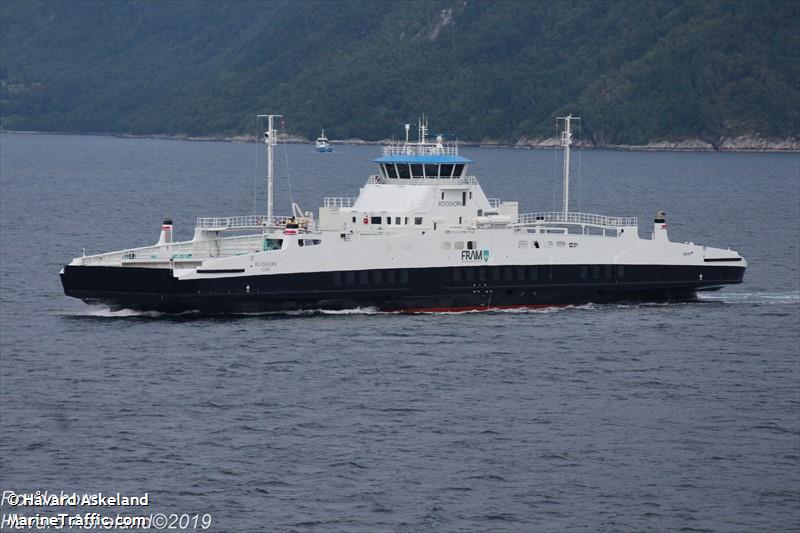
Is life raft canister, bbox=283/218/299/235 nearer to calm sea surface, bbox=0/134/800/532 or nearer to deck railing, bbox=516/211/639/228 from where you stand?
calm sea surface, bbox=0/134/800/532

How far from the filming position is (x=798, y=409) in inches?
2072

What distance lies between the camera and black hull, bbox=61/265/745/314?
218 ft

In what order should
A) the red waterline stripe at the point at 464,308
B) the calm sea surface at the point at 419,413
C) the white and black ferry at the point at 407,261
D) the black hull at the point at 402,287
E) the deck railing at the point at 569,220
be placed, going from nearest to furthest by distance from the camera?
the calm sea surface at the point at 419,413
the black hull at the point at 402,287
the white and black ferry at the point at 407,261
the red waterline stripe at the point at 464,308
the deck railing at the point at 569,220

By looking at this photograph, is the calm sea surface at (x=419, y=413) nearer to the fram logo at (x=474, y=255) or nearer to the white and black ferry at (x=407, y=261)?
the white and black ferry at (x=407, y=261)

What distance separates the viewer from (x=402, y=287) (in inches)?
2719

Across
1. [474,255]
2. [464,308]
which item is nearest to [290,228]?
[474,255]

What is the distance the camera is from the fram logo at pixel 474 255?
69.7 m

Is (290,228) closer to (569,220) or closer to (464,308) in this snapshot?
(464,308)

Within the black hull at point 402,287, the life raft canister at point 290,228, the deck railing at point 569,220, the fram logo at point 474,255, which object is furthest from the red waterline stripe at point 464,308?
the life raft canister at point 290,228

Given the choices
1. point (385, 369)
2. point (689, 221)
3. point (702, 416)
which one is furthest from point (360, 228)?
point (689, 221)

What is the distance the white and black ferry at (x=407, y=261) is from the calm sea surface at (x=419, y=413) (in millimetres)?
1162

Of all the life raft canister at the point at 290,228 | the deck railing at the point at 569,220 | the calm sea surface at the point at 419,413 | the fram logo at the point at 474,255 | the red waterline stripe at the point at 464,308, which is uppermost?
the deck railing at the point at 569,220

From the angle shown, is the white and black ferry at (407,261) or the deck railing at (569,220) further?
the deck railing at (569,220)

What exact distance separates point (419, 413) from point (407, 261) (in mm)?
18343
